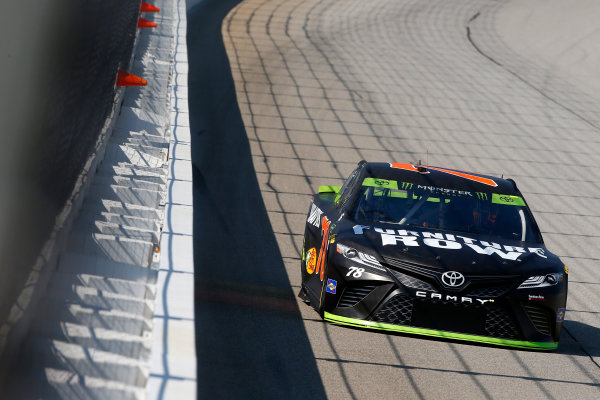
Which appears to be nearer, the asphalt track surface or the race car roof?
the asphalt track surface

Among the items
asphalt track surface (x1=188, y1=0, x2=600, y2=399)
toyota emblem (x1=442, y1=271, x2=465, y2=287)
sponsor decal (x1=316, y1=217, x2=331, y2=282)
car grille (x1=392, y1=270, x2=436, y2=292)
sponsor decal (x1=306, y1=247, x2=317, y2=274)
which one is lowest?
asphalt track surface (x1=188, y1=0, x2=600, y2=399)

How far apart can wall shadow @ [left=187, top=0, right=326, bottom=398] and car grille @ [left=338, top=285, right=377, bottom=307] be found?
1.36ft

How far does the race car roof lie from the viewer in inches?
319

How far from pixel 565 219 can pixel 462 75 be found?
10.9 meters

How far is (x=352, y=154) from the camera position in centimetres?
1513

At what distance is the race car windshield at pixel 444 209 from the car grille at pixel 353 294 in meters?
0.92

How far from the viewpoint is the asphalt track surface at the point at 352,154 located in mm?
6418

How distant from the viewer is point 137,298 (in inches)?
223

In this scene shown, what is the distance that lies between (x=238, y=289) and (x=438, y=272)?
84.8 inches

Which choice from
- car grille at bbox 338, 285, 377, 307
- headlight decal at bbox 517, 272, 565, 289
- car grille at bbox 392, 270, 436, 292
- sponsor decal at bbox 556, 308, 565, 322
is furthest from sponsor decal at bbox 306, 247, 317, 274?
sponsor decal at bbox 556, 308, 565, 322

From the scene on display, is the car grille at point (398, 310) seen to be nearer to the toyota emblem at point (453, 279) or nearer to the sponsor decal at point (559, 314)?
the toyota emblem at point (453, 279)

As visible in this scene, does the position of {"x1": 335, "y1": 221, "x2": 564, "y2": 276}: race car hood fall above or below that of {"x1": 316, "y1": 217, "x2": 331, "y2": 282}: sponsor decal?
above

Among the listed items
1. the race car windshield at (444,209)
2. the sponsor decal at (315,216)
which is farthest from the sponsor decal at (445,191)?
the sponsor decal at (315,216)

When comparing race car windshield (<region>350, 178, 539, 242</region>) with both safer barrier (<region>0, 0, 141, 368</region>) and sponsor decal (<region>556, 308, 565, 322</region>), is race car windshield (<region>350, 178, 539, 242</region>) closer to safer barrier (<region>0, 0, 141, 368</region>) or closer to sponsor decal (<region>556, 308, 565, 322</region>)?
sponsor decal (<region>556, 308, 565, 322</region>)
